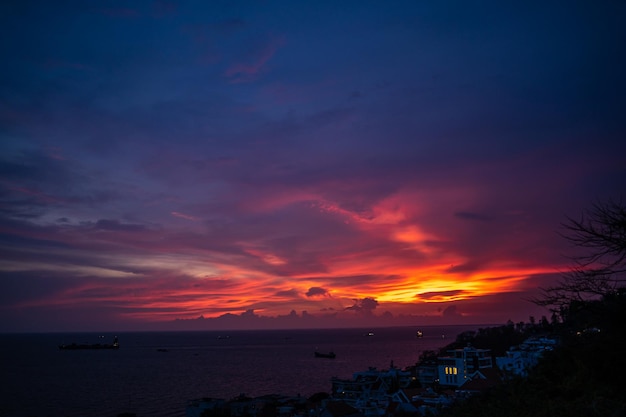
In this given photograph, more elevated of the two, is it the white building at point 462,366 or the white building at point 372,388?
the white building at point 462,366

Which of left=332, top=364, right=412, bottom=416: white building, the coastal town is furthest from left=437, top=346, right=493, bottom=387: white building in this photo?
left=332, top=364, right=412, bottom=416: white building

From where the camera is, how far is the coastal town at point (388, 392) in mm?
30281

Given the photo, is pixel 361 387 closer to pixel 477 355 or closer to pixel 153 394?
pixel 477 355

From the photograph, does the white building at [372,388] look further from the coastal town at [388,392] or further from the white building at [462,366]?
the white building at [462,366]

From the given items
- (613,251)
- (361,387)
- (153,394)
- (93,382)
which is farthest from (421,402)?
(93,382)

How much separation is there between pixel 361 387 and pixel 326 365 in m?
55.5

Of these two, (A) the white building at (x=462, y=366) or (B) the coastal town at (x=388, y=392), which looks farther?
(A) the white building at (x=462, y=366)

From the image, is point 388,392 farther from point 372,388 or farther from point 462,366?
point 462,366

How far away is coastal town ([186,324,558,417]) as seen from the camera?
3028 centimetres

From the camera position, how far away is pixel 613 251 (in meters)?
8.81

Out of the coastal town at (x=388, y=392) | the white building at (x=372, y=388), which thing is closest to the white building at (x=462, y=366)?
the coastal town at (x=388, y=392)

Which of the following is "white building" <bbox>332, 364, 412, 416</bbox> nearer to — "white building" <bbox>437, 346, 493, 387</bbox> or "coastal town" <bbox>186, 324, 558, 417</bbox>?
"coastal town" <bbox>186, 324, 558, 417</bbox>

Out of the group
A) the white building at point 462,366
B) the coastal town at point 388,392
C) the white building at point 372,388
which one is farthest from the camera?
→ the white building at point 462,366

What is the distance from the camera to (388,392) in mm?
42375
